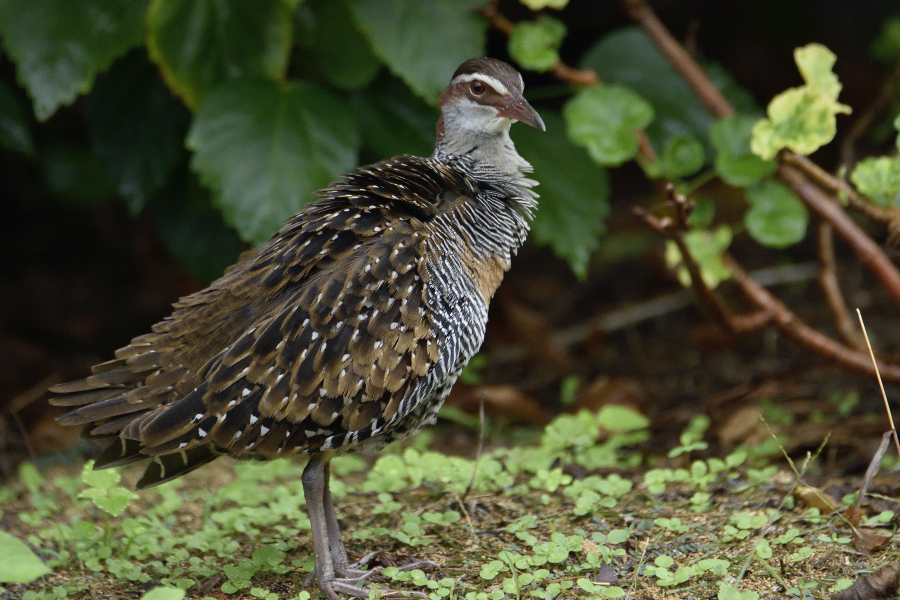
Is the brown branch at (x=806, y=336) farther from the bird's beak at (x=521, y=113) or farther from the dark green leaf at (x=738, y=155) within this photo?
the bird's beak at (x=521, y=113)

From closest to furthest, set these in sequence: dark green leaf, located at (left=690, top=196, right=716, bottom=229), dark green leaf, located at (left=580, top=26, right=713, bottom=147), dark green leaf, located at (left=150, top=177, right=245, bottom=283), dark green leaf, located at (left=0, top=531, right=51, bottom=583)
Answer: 1. dark green leaf, located at (left=0, top=531, right=51, bottom=583)
2. dark green leaf, located at (left=690, top=196, right=716, bottom=229)
3. dark green leaf, located at (left=580, top=26, right=713, bottom=147)
4. dark green leaf, located at (left=150, top=177, right=245, bottom=283)

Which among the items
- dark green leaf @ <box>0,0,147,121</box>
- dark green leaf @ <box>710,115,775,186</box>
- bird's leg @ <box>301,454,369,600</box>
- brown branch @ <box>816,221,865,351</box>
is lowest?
bird's leg @ <box>301,454,369,600</box>

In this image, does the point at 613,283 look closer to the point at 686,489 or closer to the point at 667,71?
the point at 667,71

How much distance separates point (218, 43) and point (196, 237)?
4.12 feet

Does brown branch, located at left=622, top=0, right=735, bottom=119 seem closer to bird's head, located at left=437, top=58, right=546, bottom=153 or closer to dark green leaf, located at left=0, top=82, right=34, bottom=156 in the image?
bird's head, located at left=437, top=58, right=546, bottom=153

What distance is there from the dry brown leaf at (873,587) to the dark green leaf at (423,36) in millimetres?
2860

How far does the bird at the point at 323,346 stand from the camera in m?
3.17

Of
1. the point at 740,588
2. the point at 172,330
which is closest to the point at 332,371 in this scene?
the point at 172,330

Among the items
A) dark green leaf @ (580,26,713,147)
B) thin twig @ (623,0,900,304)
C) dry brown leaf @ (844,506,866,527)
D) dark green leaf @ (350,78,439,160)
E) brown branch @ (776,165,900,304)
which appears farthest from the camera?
dark green leaf @ (580,26,713,147)

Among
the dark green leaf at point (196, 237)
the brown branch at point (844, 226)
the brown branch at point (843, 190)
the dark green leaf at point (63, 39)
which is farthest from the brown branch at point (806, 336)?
the dark green leaf at point (63, 39)

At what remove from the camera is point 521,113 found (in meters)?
3.79

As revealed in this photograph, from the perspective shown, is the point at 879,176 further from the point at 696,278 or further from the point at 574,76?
the point at 574,76

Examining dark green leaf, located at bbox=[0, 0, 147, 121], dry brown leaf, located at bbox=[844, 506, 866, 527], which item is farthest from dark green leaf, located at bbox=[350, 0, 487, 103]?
dry brown leaf, located at bbox=[844, 506, 866, 527]

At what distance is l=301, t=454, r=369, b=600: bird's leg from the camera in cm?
323
